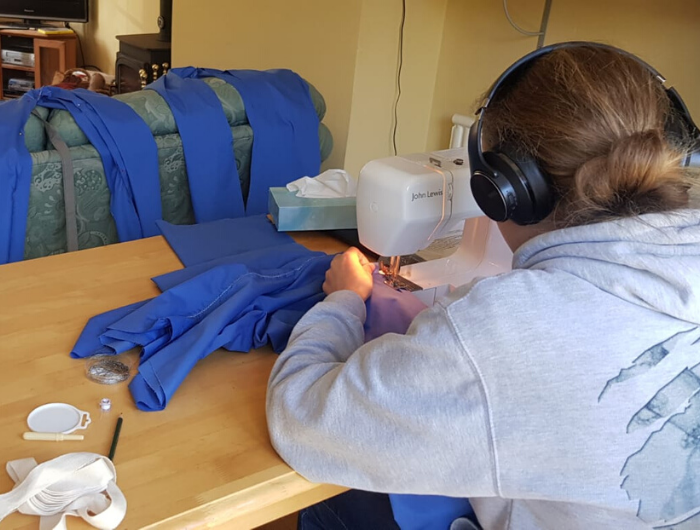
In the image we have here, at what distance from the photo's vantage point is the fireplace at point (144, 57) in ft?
13.4

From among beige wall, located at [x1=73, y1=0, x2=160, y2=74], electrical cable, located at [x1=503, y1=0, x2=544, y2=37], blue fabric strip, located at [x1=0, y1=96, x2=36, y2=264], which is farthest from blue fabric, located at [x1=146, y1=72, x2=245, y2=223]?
beige wall, located at [x1=73, y1=0, x2=160, y2=74]

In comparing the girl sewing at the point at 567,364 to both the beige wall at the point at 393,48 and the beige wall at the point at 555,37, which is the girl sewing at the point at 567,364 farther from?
the beige wall at the point at 393,48

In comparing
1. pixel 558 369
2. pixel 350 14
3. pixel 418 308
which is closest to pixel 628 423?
pixel 558 369

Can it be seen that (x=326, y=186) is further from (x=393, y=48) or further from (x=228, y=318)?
(x=393, y=48)

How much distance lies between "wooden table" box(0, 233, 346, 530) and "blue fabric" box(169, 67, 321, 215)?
1.30 m

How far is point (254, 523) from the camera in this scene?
92 centimetres

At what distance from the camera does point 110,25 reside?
5.32m

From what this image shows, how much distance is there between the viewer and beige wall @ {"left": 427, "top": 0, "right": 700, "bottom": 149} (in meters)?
2.21

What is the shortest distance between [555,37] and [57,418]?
7.30ft

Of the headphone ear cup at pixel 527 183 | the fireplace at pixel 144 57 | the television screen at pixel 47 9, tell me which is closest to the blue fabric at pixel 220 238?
the headphone ear cup at pixel 527 183

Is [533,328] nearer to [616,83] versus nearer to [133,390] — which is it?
[616,83]

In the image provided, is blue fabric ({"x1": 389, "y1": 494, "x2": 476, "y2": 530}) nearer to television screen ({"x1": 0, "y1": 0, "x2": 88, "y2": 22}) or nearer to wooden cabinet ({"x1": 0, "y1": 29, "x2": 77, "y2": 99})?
television screen ({"x1": 0, "y1": 0, "x2": 88, "y2": 22})

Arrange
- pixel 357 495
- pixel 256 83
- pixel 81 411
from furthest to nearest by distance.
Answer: pixel 256 83 < pixel 357 495 < pixel 81 411

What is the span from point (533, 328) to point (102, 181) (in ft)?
5.33
